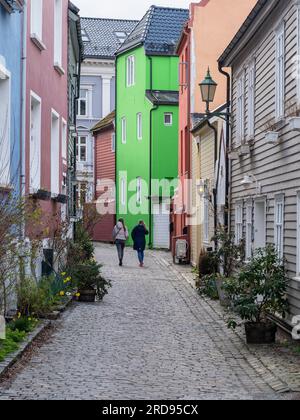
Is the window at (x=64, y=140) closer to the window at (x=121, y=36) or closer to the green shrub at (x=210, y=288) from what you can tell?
the green shrub at (x=210, y=288)

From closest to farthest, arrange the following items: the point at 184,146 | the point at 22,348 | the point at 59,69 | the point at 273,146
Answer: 1. the point at 22,348
2. the point at 273,146
3. the point at 59,69
4. the point at 184,146

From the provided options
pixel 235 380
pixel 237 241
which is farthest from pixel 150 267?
pixel 235 380

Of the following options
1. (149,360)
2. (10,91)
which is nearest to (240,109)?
(10,91)

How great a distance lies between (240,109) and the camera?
17562 mm

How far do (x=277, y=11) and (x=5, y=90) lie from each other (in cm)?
A: 455

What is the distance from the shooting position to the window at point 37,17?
1501cm

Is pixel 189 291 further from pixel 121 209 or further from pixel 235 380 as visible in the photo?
pixel 121 209

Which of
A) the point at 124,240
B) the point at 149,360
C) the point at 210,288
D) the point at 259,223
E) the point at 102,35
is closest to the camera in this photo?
the point at 149,360

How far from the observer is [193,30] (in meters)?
27.4

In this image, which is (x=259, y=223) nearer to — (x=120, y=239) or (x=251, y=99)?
(x=251, y=99)

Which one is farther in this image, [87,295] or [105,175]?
[105,175]

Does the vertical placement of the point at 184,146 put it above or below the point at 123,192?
above

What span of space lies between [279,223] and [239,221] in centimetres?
471

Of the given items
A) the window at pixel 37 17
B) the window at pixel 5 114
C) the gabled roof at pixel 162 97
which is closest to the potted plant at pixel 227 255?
the window at pixel 37 17
